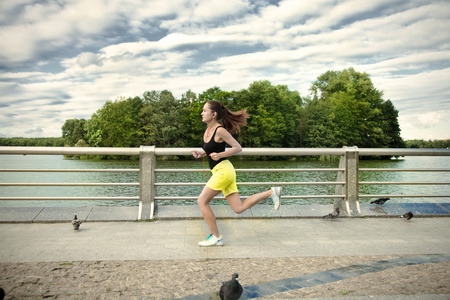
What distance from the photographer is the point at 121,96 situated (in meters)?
73.8

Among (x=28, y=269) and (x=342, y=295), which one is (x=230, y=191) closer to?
(x=342, y=295)

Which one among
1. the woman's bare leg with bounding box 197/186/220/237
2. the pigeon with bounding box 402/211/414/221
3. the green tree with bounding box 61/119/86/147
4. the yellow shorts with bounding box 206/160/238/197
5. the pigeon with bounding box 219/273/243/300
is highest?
the green tree with bounding box 61/119/86/147

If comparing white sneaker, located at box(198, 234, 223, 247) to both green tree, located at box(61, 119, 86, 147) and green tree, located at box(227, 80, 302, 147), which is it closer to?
green tree, located at box(227, 80, 302, 147)

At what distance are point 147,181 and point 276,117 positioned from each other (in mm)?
56560

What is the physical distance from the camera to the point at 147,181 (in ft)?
21.3

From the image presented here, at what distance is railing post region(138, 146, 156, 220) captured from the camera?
254 inches

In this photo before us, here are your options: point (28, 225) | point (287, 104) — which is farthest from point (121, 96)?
point (28, 225)

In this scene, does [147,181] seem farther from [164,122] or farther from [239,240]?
[164,122]

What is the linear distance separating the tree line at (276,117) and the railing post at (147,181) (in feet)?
171

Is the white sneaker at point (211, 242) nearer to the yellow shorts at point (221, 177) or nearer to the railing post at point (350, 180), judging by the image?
the yellow shorts at point (221, 177)

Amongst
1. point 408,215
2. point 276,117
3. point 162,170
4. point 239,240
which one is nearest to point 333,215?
point 408,215

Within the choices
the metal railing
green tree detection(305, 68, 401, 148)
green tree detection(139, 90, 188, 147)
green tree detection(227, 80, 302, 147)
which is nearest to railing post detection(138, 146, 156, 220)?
the metal railing

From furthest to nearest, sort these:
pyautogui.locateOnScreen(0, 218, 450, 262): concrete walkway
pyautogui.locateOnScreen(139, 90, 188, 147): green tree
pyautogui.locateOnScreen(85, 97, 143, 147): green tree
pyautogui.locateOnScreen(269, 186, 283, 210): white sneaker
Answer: pyautogui.locateOnScreen(85, 97, 143, 147): green tree < pyautogui.locateOnScreen(139, 90, 188, 147): green tree < pyautogui.locateOnScreen(269, 186, 283, 210): white sneaker < pyautogui.locateOnScreen(0, 218, 450, 262): concrete walkway

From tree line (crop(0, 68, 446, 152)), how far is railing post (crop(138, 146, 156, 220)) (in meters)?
52.0
